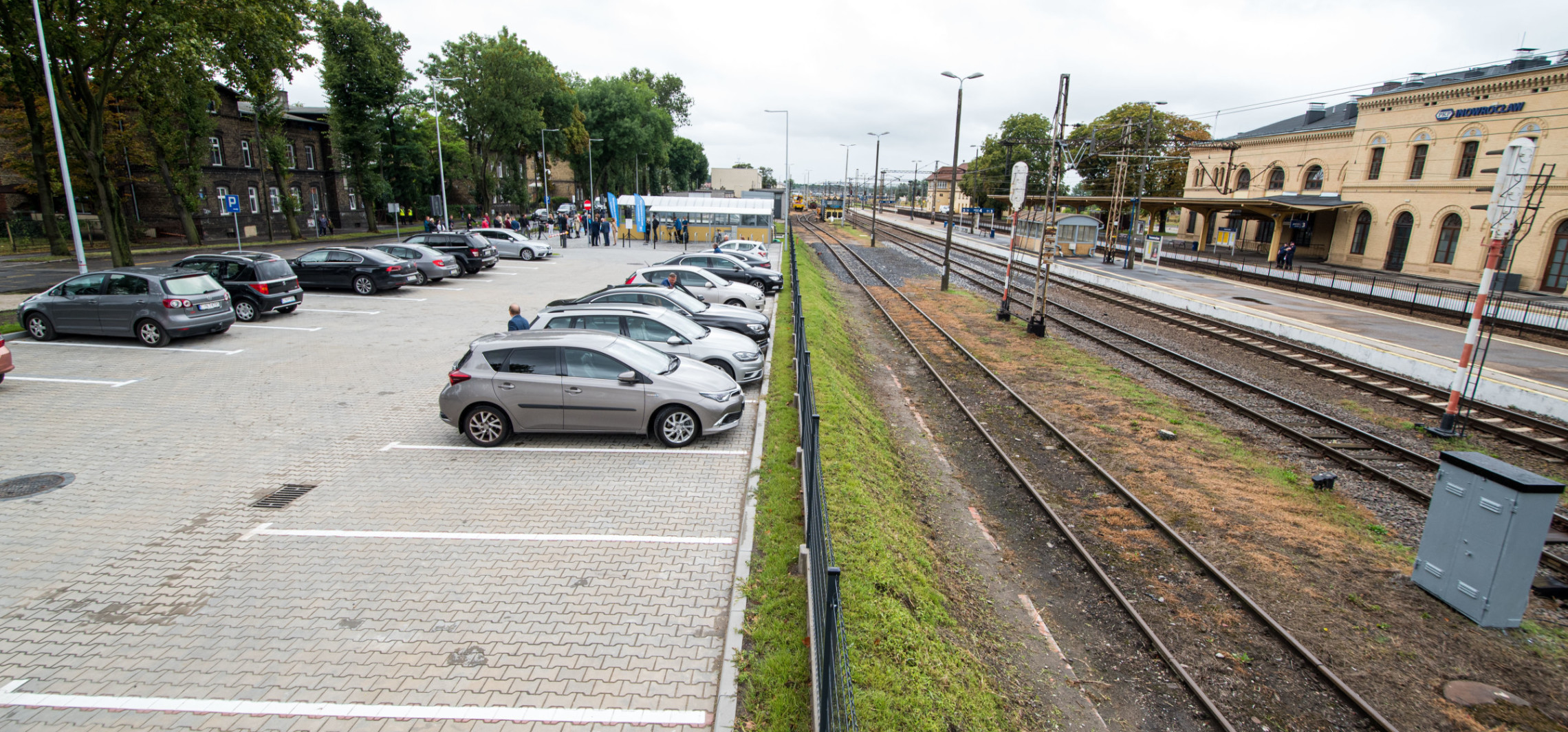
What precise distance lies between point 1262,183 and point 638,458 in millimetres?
52439

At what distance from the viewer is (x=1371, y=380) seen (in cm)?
1541

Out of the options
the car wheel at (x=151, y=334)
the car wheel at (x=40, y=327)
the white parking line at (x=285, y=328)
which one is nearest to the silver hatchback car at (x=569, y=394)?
the car wheel at (x=151, y=334)

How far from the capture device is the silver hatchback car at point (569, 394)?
9.10 metres

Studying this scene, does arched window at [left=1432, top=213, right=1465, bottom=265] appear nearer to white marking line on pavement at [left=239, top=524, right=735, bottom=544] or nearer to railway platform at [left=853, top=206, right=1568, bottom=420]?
railway platform at [left=853, top=206, right=1568, bottom=420]

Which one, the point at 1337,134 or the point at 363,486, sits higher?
the point at 1337,134

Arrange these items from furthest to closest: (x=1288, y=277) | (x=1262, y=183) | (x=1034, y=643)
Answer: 1. (x=1262, y=183)
2. (x=1288, y=277)
3. (x=1034, y=643)

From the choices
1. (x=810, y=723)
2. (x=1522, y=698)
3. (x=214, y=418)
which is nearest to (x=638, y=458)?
(x=810, y=723)

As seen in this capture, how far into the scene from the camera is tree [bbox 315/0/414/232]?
4000 cm

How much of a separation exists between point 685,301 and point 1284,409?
1209cm

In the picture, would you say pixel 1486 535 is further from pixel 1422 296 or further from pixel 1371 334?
pixel 1422 296

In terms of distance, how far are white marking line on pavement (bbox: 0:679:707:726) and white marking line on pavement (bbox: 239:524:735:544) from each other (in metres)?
2.29

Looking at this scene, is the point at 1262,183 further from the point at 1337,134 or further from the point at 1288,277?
the point at 1288,277

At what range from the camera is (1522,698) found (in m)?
5.79

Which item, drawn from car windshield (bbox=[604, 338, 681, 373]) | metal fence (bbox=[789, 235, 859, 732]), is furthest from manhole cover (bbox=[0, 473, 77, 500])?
metal fence (bbox=[789, 235, 859, 732])
